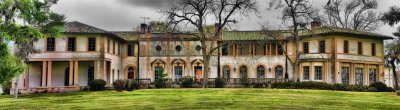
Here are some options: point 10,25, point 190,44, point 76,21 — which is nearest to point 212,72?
point 190,44

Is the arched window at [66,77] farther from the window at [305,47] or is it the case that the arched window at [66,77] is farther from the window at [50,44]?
the window at [305,47]

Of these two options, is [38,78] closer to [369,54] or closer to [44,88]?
[44,88]

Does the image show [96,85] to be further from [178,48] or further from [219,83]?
[178,48]

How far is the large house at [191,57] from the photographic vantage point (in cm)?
3831

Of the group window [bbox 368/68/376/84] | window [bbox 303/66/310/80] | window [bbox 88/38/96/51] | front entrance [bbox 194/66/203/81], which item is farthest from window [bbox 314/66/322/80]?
window [bbox 88/38/96/51]

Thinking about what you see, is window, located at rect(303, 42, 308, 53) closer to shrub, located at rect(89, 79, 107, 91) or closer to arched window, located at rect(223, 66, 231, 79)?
arched window, located at rect(223, 66, 231, 79)

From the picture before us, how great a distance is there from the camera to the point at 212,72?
147ft

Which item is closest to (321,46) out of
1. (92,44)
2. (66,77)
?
(92,44)

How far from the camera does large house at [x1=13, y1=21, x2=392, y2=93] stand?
3831 centimetres

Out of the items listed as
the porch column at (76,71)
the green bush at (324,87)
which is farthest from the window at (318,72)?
the porch column at (76,71)

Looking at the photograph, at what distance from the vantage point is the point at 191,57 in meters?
44.9

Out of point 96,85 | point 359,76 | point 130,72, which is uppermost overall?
point 130,72

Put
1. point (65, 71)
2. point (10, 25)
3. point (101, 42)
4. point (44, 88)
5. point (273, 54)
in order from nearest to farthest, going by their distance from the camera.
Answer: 1. point (10, 25)
2. point (44, 88)
3. point (101, 42)
4. point (65, 71)
5. point (273, 54)

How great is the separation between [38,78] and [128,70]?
29.9ft
